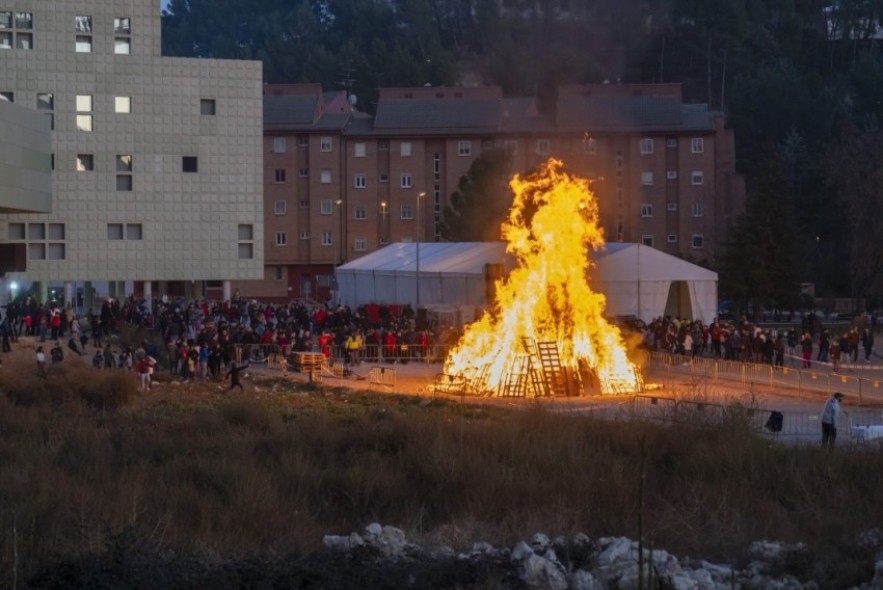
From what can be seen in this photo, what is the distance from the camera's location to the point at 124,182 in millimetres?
53906

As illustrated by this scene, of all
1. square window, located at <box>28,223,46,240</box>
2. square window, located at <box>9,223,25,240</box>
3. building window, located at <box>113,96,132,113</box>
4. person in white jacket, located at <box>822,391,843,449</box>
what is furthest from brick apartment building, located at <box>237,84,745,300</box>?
person in white jacket, located at <box>822,391,843,449</box>

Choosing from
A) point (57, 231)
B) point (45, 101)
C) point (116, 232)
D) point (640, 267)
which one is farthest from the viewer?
point (116, 232)

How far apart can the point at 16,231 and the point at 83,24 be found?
8.48 metres

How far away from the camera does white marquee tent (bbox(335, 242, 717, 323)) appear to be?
44.9 m

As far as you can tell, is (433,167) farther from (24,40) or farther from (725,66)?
(725,66)

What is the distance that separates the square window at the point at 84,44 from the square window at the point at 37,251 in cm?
770

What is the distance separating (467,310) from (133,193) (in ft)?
52.5

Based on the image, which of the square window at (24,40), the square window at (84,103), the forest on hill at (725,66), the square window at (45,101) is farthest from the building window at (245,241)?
the forest on hill at (725,66)

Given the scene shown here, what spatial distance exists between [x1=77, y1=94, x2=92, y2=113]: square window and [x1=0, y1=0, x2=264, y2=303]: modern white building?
0.13 ft

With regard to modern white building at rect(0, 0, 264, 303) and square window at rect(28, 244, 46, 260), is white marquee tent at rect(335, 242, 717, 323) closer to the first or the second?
modern white building at rect(0, 0, 264, 303)

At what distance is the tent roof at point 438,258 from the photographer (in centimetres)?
4919

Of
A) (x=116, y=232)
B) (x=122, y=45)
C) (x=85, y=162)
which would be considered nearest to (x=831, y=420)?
(x=116, y=232)

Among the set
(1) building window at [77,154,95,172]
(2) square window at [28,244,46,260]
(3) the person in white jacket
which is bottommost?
(3) the person in white jacket

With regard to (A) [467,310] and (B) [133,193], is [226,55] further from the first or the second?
(A) [467,310]
